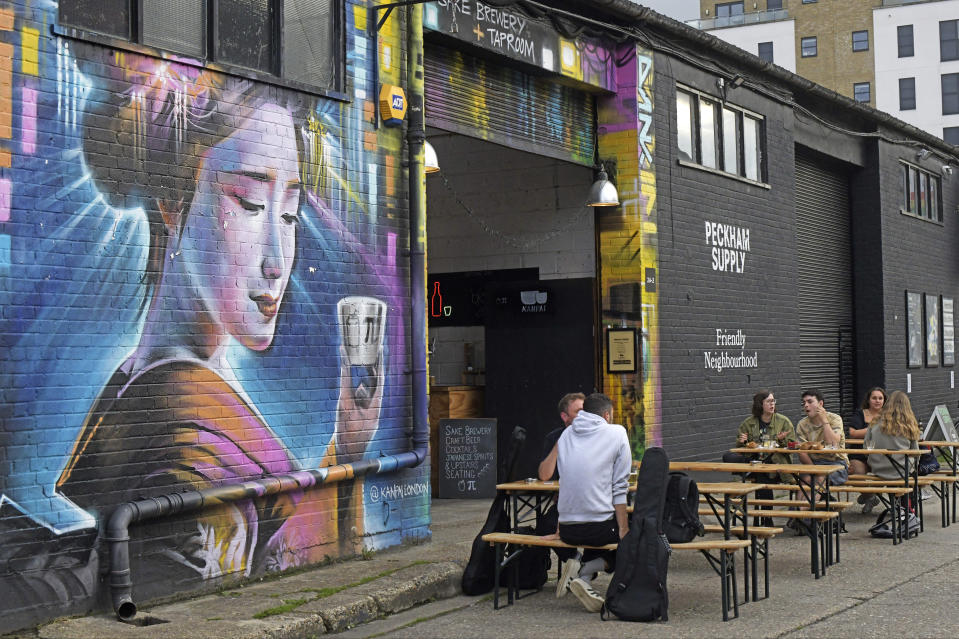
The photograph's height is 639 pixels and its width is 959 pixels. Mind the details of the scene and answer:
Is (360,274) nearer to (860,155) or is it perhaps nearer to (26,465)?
(26,465)

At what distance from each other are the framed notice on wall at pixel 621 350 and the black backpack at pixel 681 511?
6.55m

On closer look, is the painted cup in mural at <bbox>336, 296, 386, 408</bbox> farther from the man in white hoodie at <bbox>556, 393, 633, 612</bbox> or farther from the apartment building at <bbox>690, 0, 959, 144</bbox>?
the apartment building at <bbox>690, 0, 959, 144</bbox>

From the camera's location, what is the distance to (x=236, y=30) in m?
9.55

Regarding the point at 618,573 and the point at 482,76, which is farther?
the point at 482,76

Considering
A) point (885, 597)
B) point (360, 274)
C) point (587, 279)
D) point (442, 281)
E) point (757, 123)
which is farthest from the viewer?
point (757, 123)

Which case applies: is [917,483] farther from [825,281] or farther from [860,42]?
[860,42]

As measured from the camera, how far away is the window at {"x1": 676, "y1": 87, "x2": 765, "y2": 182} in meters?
16.4

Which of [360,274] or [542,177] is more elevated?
[542,177]

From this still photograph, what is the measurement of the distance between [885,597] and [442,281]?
28.6ft

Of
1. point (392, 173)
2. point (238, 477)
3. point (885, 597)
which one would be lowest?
point (885, 597)

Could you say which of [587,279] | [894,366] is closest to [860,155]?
[894,366]

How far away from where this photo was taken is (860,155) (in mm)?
23078

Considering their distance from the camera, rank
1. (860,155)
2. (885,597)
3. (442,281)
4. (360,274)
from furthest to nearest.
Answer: (860,155) → (442,281) → (360,274) → (885,597)

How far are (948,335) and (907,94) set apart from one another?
3799cm
